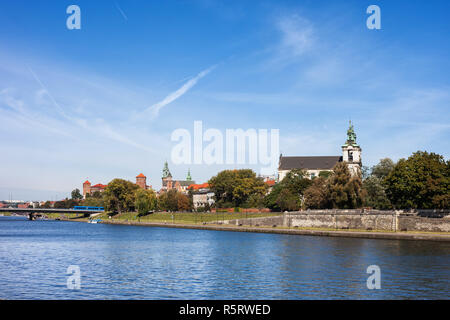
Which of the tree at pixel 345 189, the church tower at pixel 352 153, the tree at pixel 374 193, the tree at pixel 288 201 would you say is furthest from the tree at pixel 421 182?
the church tower at pixel 352 153

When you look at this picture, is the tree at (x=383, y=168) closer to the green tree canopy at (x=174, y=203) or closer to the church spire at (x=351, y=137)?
the church spire at (x=351, y=137)

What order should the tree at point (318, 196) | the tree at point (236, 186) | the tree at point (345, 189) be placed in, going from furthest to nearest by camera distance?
the tree at point (236, 186) < the tree at point (318, 196) < the tree at point (345, 189)

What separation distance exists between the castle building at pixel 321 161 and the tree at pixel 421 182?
265 ft

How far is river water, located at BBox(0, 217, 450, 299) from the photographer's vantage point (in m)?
28.2

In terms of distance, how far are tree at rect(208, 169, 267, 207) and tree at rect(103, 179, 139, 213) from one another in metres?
27.7

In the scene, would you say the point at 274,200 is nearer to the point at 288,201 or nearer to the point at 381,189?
the point at 288,201

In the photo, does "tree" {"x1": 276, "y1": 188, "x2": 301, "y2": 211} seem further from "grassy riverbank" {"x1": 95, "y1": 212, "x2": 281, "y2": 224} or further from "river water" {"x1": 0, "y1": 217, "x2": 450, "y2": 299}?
"river water" {"x1": 0, "y1": 217, "x2": 450, "y2": 299}

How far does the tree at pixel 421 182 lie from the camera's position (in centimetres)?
6812

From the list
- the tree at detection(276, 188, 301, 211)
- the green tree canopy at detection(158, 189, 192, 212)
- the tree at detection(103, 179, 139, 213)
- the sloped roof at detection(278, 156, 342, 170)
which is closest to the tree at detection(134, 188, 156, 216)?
the green tree canopy at detection(158, 189, 192, 212)

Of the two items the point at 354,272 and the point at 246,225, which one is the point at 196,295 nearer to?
the point at 354,272

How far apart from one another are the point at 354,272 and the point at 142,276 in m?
16.7

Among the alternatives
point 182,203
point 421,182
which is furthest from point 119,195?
point 421,182

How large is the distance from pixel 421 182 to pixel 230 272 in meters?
44.6
